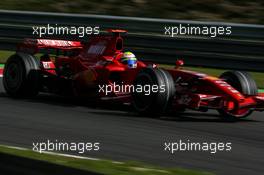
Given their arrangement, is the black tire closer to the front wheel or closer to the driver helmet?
the driver helmet

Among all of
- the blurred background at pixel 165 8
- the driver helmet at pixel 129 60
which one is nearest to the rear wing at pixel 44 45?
the driver helmet at pixel 129 60

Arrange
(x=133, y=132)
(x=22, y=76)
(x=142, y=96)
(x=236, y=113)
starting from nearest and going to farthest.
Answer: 1. (x=133, y=132)
2. (x=236, y=113)
3. (x=142, y=96)
4. (x=22, y=76)

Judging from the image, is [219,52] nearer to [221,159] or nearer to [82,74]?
[82,74]

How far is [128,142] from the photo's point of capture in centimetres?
835

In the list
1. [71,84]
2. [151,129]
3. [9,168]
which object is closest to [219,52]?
[71,84]

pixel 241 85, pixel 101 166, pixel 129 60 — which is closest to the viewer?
pixel 101 166

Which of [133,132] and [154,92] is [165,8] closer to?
[154,92]

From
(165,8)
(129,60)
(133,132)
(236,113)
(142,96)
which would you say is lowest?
(133,132)

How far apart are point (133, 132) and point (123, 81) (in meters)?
1.76

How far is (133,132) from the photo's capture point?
355 inches

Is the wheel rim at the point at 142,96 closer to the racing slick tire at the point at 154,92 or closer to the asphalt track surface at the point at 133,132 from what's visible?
the racing slick tire at the point at 154,92

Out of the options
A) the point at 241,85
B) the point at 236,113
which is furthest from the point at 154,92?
the point at 241,85

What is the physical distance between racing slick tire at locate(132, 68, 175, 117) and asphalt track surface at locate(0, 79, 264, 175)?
0.14m

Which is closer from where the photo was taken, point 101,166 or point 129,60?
point 101,166
